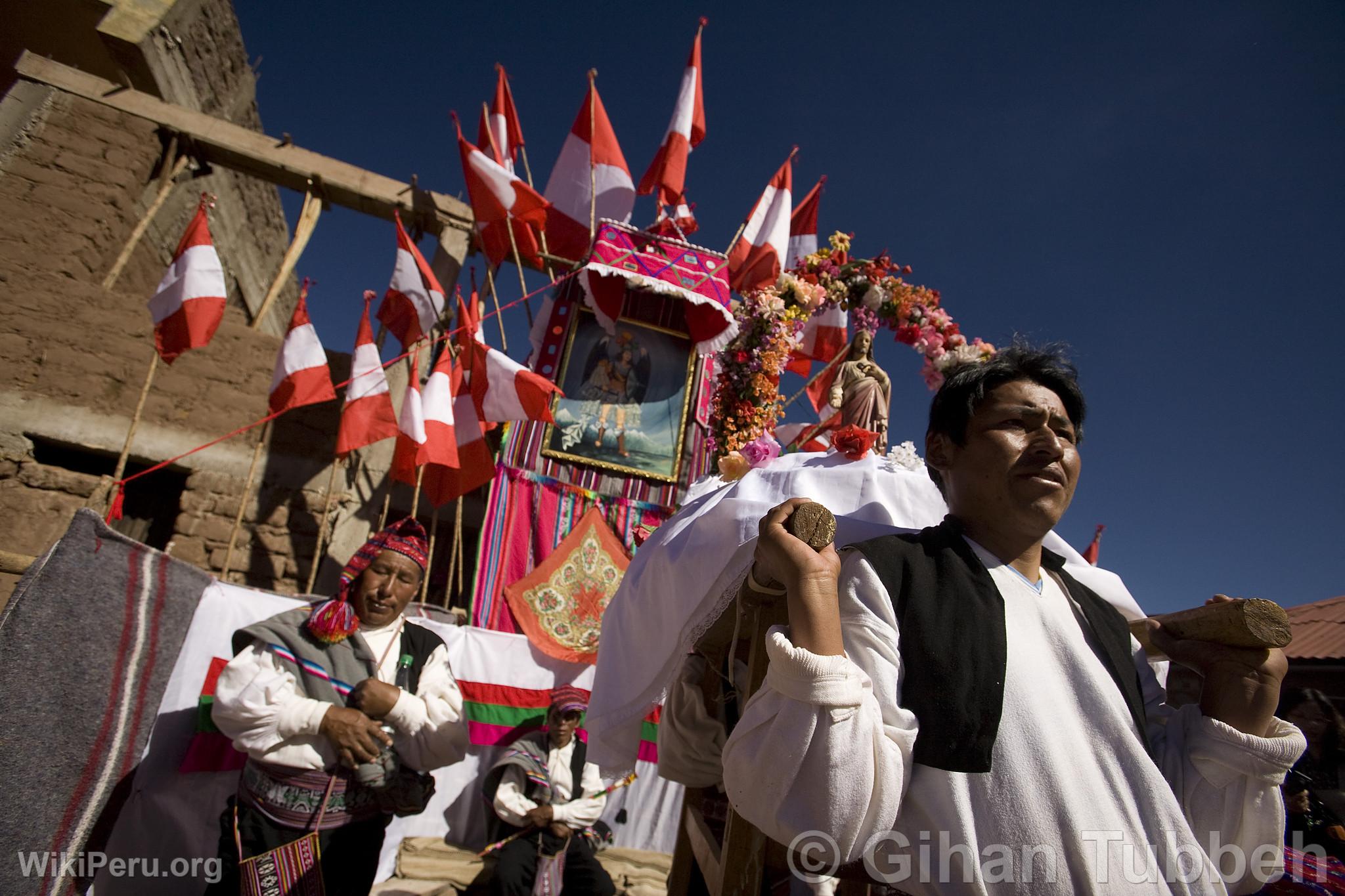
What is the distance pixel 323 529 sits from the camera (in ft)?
19.9

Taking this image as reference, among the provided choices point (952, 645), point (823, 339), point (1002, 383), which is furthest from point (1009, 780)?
point (823, 339)

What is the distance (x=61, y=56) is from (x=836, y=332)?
10.5 metres

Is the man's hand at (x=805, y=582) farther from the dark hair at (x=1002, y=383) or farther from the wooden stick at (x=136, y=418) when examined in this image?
the wooden stick at (x=136, y=418)

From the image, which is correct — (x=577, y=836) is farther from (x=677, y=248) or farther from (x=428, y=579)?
(x=677, y=248)

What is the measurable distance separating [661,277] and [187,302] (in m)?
4.45

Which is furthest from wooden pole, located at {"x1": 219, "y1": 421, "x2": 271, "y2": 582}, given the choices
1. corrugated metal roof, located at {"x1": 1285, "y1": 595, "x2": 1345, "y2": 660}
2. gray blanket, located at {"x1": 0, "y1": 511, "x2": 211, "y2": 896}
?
corrugated metal roof, located at {"x1": 1285, "y1": 595, "x2": 1345, "y2": 660}

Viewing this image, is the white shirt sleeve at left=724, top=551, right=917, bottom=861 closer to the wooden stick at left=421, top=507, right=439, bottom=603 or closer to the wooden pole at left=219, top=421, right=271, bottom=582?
the wooden stick at left=421, top=507, right=439, bottom=603

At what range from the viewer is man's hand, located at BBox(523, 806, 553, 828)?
3.82 m

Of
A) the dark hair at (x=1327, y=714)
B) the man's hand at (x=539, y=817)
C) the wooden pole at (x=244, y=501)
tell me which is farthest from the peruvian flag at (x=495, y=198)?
the dark hair at (x=1327, y=714)

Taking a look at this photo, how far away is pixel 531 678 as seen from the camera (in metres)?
5.25

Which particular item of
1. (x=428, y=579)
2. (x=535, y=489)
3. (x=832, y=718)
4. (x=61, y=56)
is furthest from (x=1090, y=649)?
(x=61, y=56)

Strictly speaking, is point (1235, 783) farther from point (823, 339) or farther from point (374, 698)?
point (823, 339)

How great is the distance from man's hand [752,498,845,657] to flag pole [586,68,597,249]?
21.7 ft

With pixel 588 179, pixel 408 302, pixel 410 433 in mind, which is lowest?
pixel 410 433
